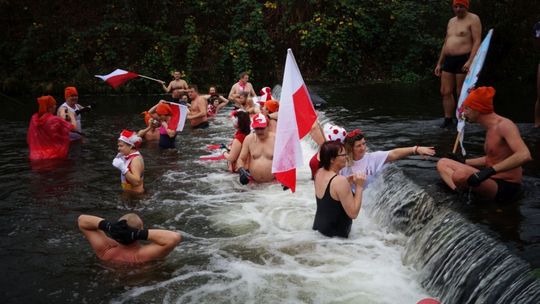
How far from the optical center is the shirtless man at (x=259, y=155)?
7.81 meters

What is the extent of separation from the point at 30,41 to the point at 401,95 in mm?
15042

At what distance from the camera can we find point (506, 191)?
502 centimetres

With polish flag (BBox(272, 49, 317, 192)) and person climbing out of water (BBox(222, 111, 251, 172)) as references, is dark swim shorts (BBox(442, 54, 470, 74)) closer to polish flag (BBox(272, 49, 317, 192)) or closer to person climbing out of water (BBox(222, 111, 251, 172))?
person climbing out of water (BBox(222, 111, 251, 172))

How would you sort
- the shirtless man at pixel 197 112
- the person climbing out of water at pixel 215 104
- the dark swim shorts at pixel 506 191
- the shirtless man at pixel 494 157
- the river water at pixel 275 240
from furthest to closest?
1. the person climbing out of water at pixel 215 104
2. the shirtless man at pixel 197 112
3. the dark swim shorts at pixel 506 191
4. the shirtless man at pixel 494 157
5. the river water at pixel 275 240

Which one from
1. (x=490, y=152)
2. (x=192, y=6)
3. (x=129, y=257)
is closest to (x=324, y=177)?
(x=490, y=152)

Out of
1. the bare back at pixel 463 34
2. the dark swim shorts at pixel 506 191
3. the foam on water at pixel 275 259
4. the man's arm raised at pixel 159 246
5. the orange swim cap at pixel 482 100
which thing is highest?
the bare back at pixel 463 34

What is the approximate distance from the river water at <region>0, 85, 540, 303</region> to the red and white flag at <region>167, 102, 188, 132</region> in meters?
1.49

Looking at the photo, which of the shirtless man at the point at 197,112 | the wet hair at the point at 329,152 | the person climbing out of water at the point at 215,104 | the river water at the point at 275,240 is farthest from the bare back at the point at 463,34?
the person climbing out of water at the point at 215,104

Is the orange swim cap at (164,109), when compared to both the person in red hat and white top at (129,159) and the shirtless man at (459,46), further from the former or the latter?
the shirtless man at (459,46)

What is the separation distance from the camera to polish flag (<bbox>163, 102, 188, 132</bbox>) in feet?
33.9

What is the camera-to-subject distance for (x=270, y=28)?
72.3ft

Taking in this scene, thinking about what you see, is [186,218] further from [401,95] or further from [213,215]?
[401,95]

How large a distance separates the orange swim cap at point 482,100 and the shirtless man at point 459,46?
9.09ft

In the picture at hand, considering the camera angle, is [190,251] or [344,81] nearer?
[190,251]
